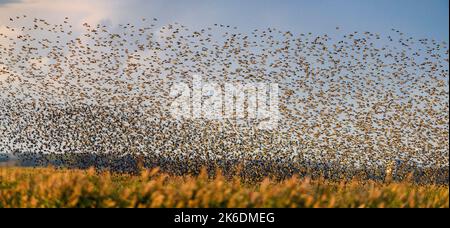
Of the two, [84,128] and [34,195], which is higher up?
[84,128]

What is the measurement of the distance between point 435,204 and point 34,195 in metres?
7.76

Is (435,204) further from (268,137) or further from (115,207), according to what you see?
(268,137)

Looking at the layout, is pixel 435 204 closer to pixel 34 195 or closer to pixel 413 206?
pixel 413 206

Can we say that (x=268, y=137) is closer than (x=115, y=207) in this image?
No

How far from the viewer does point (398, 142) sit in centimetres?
2894

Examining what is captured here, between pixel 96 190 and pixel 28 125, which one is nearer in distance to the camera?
pixel 96 190

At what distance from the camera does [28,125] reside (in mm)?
33656
